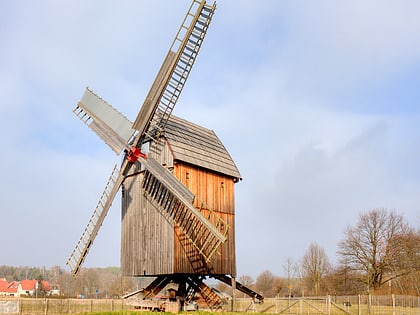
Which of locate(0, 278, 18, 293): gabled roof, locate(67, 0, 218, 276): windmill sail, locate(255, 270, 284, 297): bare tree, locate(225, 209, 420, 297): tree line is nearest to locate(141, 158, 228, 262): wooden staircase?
locate(67, 0, 218, 276): windmill sail

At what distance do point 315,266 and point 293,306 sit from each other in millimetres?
28408

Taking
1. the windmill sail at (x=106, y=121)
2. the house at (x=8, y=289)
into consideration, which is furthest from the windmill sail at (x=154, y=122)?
the house at (x=8, y=289)

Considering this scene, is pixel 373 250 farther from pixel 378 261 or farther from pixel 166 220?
pixel 166 220

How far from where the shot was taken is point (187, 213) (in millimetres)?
18500

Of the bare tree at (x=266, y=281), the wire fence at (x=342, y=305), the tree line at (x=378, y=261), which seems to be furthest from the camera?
the bare tree at (x=266, y=281)

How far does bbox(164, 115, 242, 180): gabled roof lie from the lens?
20.0 meters

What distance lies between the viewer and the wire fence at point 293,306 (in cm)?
2495

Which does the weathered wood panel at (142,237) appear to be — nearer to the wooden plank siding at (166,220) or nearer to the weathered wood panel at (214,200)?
the wooden plank siding at (166,220)

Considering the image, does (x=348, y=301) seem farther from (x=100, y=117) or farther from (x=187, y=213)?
(x=100, y=117)

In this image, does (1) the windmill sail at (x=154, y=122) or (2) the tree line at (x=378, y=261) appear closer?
(1) the windmill sail at (x=154, y=122)

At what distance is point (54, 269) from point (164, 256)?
13377 centimetres

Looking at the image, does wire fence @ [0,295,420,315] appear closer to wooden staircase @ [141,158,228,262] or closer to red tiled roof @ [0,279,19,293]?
wooden staircase @ [141,158,228,262]

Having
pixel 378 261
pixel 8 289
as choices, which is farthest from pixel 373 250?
pixel 8 289

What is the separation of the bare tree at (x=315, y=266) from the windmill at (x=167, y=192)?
32560mm
